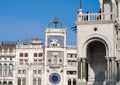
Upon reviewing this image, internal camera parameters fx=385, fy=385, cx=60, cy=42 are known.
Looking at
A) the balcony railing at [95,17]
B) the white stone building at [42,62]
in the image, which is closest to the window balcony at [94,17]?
the balcony railing at [95,17]

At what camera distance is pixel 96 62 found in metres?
28.0

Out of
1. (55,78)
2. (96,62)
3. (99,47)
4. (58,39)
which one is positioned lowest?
(55,78)

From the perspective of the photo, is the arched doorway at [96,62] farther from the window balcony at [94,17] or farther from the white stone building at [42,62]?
the white stone building at [42,62]

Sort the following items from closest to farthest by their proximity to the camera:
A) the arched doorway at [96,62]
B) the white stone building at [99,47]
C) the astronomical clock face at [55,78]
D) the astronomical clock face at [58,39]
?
the white stone building at [99,47], the arched doorway at [96,62], the astronomical clock face at [55,78], the astronomical clock face at [58,39]

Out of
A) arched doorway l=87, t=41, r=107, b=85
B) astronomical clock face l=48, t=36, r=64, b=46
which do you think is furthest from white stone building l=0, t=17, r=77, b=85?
arched doorway l=87, t=41, r=107, b=85

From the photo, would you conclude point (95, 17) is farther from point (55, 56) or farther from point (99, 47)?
point (55, 56)

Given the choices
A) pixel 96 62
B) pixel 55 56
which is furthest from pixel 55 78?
pixel 96 62

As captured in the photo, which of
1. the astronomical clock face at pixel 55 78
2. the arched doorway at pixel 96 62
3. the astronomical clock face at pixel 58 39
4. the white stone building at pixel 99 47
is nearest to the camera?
the white stone building at pixel 99 47

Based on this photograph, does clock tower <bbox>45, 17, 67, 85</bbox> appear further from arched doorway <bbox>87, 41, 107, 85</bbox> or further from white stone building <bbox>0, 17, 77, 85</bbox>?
arched doorway <bbox>87, 41, 107, 85</bbox>

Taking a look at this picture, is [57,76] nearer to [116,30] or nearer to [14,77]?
[14,77]

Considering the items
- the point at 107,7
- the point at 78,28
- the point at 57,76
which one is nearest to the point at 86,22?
the point at 78,28

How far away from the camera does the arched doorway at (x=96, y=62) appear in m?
27.6

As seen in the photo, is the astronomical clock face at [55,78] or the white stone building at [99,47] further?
the astronomical clock face at [55,78]

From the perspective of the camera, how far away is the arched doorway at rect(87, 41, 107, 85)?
27.6 m
